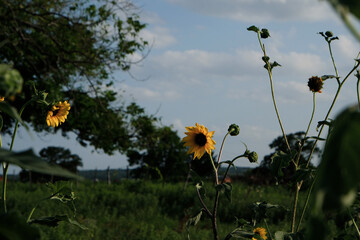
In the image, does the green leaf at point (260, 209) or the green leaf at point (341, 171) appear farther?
the green leaf at point (260, 209)

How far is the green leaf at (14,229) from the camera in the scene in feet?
1.37

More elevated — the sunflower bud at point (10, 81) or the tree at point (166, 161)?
the tree at point (166, 161)

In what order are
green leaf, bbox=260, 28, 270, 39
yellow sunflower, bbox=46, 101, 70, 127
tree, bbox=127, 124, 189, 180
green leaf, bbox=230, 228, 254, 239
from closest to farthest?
green leaf, bbox=230, 228, 254, 239, yellow sunflower, bbox=46, 101, 70, 127, green leaf, bbox=260, 28, 270, 39, tree, bbox=127, 124, 189, 180

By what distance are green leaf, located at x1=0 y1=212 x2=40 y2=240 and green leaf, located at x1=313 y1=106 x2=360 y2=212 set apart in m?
0.28

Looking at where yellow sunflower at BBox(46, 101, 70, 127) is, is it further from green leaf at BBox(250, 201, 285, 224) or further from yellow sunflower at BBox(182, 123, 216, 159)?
green leaf at BBox(250, 201, 285, 224)

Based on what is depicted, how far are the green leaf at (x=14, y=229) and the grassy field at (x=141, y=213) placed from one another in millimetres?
4696

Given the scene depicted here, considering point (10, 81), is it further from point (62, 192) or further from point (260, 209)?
point (260, 209)

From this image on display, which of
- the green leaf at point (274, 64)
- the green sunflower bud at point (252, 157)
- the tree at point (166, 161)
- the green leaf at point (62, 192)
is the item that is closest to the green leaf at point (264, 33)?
the green leaf at point (274, 64)

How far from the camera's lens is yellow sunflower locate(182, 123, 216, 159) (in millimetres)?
1829

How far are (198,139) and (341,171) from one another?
1583 mm

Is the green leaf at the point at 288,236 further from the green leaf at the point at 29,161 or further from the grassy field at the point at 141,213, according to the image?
the grassy field at the point at 141,213

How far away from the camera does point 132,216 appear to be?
6.70 metres

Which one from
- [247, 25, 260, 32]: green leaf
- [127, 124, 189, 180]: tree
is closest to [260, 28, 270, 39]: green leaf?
[247, 25, 260, 32]: green leaf

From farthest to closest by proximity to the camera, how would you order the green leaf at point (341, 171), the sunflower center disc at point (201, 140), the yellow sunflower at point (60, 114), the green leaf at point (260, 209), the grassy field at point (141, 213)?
the grassy field at point (141, 213)
the sunflower center disc at point (201, 140)
the yellow sunflower at point (60, 114)
the green leaf at point (260, 209)
the green leaf at point (341, 171)
